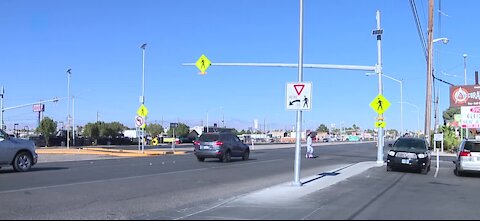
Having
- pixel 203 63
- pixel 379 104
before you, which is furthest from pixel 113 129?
pixel 379 104

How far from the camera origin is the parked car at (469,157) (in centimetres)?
2122

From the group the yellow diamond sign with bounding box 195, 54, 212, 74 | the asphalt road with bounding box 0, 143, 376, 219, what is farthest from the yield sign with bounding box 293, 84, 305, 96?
the yellow diamond sign with bounding box 195, 54, 212, 74

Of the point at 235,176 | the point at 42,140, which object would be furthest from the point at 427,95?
the point at 42,140

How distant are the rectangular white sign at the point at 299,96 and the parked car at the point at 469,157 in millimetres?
9579

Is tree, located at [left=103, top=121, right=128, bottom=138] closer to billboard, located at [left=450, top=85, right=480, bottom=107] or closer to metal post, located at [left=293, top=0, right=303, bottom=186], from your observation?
billboard, located at [left=450, top=85, right=480, bottom=107]

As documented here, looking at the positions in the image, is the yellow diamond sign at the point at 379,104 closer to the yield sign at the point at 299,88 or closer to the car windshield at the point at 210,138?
the car windshield at the point at 210,138

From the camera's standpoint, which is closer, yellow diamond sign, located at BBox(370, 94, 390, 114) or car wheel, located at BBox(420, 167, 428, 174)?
car wheel, located at BBox(420, 167, 428, 174)

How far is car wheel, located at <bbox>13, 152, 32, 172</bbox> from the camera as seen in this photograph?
2052 cm

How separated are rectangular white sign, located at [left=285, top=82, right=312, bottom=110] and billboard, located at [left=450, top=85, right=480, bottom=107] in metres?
38.8

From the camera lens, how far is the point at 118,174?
64.2ft

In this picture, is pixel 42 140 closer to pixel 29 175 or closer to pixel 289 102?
pixel 29 175

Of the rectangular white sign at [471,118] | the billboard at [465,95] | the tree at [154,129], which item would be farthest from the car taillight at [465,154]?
the tree at [154,129]

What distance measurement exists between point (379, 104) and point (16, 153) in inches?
682

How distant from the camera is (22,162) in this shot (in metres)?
20.8
